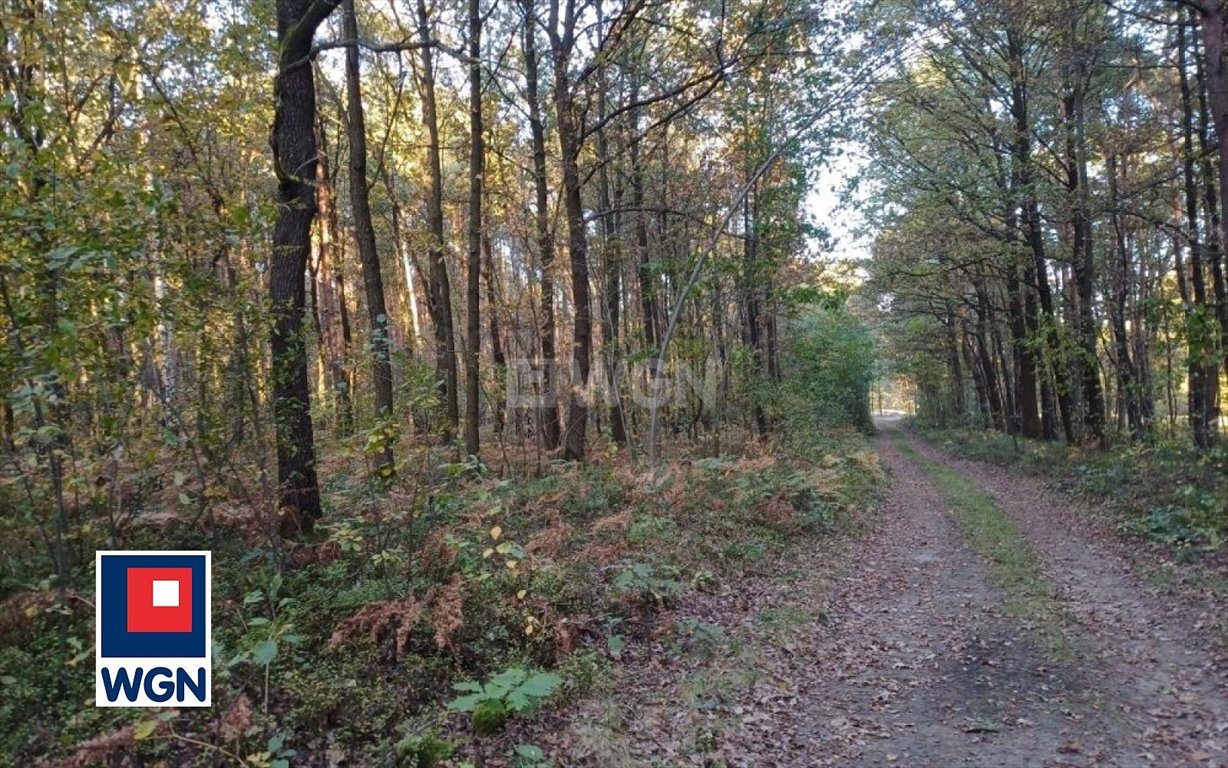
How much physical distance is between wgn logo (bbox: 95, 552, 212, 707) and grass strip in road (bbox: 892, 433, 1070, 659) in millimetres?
7032

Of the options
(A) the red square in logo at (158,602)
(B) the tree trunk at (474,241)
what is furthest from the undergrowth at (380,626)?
(B) the tree trunk at (474,241)

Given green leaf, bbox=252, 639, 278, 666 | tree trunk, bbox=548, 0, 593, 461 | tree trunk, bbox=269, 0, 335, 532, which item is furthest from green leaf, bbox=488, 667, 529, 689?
tree trunk, bbox=548, 0, 593, 461

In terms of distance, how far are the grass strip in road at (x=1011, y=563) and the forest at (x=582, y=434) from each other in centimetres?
8

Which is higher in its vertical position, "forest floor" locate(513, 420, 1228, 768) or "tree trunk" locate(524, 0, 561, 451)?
"tree trunk" locate(524, 0, 561, 451)

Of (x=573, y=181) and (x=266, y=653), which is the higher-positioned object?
(x=573, y=181)

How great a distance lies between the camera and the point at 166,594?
13.3 ft

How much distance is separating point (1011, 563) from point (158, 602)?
10.1 metres

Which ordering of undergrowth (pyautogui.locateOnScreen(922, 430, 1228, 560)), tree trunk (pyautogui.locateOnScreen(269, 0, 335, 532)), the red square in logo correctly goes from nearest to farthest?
the red square in logo < tree trunk (pyautogui.locateOnScreen(269, 0, 335, 532)) < undergrowth (pyautogui.locateOnScreen(922, 430, 1228, 560))

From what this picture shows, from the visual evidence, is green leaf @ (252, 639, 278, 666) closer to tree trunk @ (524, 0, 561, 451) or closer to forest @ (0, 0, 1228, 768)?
forest @ (0, 0, 1228, 768)

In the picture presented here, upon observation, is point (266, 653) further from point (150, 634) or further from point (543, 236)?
point (543, 236)

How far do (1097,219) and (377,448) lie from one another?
1722 cm

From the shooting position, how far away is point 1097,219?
1538 cm

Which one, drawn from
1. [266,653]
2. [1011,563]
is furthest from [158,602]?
[1011,563]

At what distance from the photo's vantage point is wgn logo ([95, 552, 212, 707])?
3969 millimetres
